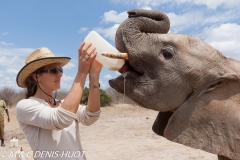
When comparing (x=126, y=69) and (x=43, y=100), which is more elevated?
(x=126, y=69)

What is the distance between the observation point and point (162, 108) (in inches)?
95.1

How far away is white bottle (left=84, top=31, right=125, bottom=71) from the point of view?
243 cm

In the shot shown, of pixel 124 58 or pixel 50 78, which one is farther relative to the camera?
pixel 50 78

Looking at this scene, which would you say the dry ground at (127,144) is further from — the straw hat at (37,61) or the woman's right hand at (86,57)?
the woman's right hand at (86,57)

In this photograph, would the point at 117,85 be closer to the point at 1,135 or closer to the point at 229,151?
the point at 229,151

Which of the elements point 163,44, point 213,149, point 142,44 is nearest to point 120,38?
point 142,44

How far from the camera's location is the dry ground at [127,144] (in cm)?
827

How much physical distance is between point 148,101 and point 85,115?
72 centimetres

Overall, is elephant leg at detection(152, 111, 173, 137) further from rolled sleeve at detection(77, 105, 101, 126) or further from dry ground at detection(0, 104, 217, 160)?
dry ground at detection(0, 104, 217, 160)

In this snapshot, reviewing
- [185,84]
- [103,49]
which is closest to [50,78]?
[103,49]

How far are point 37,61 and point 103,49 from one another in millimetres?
600

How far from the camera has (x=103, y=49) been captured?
8.13 feet

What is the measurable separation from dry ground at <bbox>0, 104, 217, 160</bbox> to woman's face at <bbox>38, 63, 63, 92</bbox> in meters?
4.79

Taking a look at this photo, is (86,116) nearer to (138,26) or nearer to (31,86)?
(31,86)
